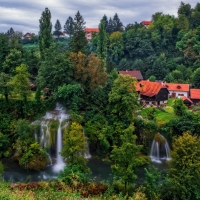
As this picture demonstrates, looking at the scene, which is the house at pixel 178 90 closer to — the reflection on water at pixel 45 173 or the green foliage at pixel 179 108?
the green foliage at pixel 179 108

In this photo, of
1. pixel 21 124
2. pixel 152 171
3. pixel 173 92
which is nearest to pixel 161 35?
pixel 173 92

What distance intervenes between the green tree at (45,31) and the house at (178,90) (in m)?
23.3

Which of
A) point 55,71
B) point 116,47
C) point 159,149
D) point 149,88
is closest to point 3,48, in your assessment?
point 55,71

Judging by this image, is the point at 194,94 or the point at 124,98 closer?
the point at 124,98

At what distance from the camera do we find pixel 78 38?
41250 millimetres

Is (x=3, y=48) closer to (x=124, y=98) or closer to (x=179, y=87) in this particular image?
(x=124, y=98)

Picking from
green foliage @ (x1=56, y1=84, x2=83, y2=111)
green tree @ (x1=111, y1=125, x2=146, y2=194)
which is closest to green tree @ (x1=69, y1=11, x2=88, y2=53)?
green foliage @ (x1=56, y1=84, x2=83, y2=111)

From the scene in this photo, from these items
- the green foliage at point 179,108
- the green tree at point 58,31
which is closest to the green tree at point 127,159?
the green foliage at point 179,108

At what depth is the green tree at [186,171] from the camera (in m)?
17.8

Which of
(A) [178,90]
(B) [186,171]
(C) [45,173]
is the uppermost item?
(A) [178,90]

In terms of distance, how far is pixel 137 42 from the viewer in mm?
73062

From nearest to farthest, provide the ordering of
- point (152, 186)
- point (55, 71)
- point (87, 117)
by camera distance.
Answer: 1. point (152, 186)
2. point (87, 117)
3. point (55, 71)

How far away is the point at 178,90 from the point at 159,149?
17734mm

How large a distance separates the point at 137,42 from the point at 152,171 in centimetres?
5738
